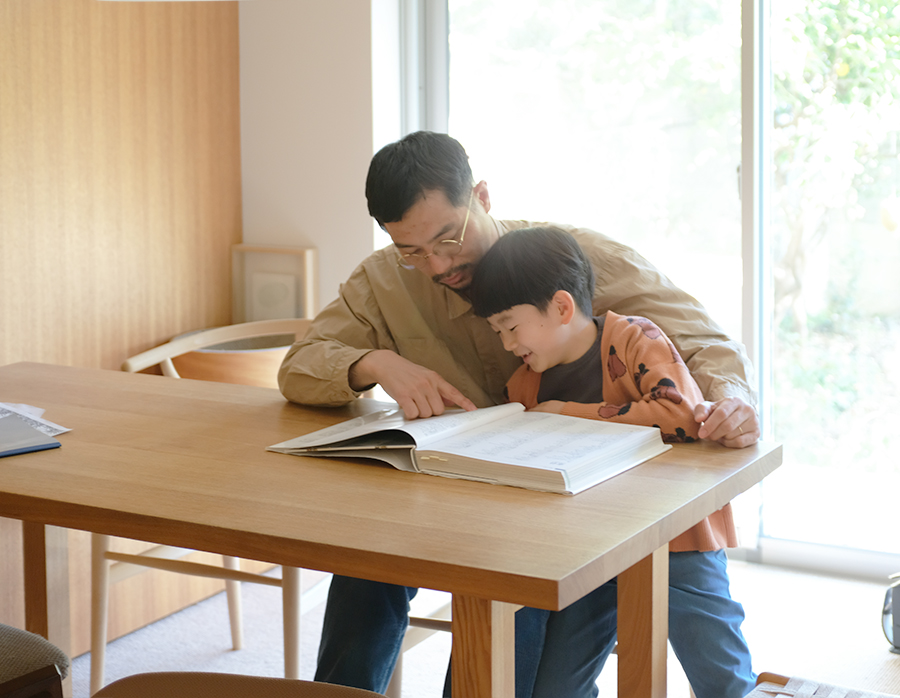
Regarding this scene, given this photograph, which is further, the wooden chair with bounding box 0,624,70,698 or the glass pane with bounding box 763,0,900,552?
the glass pane with bounding box 763,0,900,552

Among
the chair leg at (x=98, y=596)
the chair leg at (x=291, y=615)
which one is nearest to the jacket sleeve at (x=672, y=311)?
the chair leg at (x=291, y=615)

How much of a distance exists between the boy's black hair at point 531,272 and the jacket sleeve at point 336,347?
23 centimetres

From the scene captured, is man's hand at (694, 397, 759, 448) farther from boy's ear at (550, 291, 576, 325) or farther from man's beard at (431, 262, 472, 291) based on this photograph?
man's beard at (431, 262, 472, 291)

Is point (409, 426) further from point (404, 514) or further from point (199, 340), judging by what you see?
point (199, 340)

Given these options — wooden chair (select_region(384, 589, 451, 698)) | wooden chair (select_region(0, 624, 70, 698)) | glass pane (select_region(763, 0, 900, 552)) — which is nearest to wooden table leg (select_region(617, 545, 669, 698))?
wooden chair (select_region(384, 589, 451, 698))

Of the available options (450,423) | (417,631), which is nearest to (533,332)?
(450,423)

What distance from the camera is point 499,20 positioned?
303cm

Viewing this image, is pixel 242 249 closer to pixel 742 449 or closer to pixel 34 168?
pixel 34 168

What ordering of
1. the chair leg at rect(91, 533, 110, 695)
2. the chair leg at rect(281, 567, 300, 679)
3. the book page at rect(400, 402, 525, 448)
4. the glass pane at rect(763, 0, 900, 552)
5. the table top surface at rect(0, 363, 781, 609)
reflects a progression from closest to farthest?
the table top surface at rect(0, 363, 781, 609), the book page at rect(400, 402, 525, 448), the chair leg at rect(281, 567, 300, 679), the chair leg at rect(91, 533, 110, 695), the glass pane at rect(763, 0, 900, 552)

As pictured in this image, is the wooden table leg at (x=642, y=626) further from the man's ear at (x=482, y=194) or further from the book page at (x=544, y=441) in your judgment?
the man's ear at (x=482, y=194)

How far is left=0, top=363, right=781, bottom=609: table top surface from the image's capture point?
3.07ft

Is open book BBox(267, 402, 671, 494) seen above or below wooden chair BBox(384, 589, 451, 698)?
above

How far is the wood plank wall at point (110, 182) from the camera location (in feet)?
7.73

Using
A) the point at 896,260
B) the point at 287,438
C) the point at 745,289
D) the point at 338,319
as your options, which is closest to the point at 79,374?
the point at 338,319
